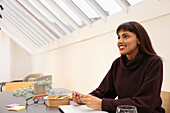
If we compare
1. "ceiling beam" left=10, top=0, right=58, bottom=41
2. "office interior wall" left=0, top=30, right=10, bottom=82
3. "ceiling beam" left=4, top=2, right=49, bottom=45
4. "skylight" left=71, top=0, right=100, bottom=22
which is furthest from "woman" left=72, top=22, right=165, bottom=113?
"office interior wall" left=0, top=30, right=10, bottom=82

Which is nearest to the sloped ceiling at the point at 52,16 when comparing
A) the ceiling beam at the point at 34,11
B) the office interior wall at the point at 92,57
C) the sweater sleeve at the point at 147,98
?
the ceiling beam at the point at 34,11

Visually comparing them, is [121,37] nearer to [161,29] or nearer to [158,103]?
[158,103]

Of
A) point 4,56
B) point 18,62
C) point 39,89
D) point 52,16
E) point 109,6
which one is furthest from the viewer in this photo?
point 18,62

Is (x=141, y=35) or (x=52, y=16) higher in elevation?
(x=52, y=16)

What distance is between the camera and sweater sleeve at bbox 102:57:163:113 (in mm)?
1162

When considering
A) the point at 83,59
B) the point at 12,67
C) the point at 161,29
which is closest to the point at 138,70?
the point at 161,29

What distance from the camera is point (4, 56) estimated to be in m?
10.5

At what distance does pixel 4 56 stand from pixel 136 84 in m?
10.1

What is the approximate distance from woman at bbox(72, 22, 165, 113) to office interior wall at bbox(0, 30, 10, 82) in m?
9.78

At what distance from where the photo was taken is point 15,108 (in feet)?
4.33

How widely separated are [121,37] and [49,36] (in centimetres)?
561

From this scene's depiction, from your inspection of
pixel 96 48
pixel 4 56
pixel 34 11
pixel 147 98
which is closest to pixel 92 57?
pixel 96 48

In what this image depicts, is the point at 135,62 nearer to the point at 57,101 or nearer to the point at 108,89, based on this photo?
the point at 108,89

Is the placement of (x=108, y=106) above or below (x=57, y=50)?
below
